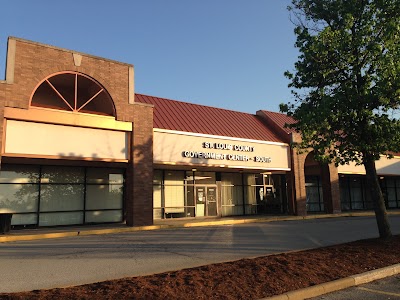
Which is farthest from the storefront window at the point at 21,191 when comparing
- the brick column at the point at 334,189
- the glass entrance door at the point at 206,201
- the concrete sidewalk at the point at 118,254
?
the brick column at the point at 334,189

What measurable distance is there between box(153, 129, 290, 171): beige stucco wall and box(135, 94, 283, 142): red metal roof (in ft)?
1.86

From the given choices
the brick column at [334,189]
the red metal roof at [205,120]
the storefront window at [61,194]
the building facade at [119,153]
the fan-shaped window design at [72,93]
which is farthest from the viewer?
the brick column at [334,189]

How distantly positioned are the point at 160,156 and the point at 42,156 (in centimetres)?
578

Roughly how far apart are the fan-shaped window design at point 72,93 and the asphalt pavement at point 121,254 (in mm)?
6704

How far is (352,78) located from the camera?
11141 mm

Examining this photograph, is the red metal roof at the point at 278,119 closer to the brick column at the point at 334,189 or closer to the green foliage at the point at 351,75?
the brick column at the point at 334,189

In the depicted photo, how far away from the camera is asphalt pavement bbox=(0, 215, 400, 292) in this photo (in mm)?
7215

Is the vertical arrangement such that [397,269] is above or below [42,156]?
below

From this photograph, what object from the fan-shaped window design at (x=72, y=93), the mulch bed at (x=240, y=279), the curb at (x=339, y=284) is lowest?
the curb at (x=339, y=284)

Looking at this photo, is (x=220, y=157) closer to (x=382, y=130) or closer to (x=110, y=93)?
(x=110, y=93)

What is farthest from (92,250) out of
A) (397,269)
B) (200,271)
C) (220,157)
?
(220,157)

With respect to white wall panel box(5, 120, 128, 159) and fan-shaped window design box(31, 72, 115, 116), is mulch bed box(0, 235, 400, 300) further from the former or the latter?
fan-shaped window design box(31, 72, 115, 116)

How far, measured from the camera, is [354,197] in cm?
3419

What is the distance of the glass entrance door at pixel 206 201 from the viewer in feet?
76.4
